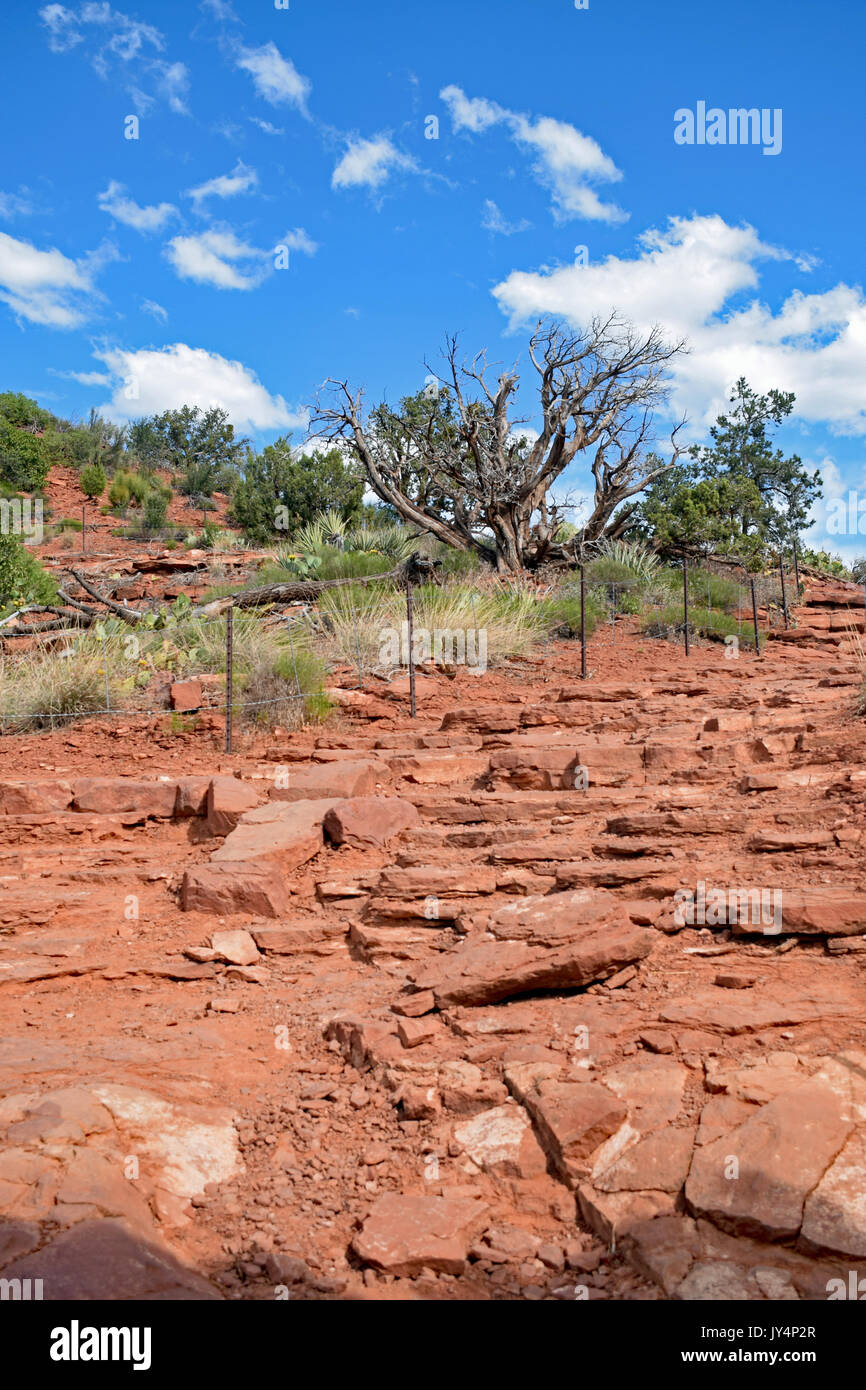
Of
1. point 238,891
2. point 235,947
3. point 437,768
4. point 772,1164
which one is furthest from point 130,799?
point 772,1164

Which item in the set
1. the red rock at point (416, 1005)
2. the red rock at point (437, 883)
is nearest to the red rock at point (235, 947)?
the red rock at point (437, 883)

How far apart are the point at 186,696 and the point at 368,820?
4.48 m

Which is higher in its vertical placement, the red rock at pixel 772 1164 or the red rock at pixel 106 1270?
the red rock at pixel 772 1164

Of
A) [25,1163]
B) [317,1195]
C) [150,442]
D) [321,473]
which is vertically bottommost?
[317,1195]

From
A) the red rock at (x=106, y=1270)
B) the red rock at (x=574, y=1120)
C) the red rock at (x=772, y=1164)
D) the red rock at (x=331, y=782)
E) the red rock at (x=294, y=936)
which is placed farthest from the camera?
the red rock at (x=331, y=782)

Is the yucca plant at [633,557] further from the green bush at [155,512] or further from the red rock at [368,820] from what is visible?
the green bush at [155,512]

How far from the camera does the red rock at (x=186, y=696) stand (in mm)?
10516

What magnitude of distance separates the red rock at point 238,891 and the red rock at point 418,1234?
2.82 metres

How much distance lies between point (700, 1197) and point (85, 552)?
24998 millimetres

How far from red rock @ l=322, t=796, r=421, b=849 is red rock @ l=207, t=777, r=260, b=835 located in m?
0.85

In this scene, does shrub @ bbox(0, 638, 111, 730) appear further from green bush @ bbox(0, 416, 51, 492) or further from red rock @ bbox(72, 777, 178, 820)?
green bush @ bbox(0, 416, 51, 492)

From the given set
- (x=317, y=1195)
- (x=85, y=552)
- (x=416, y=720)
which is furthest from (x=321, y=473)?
(x=317, y=1195)
